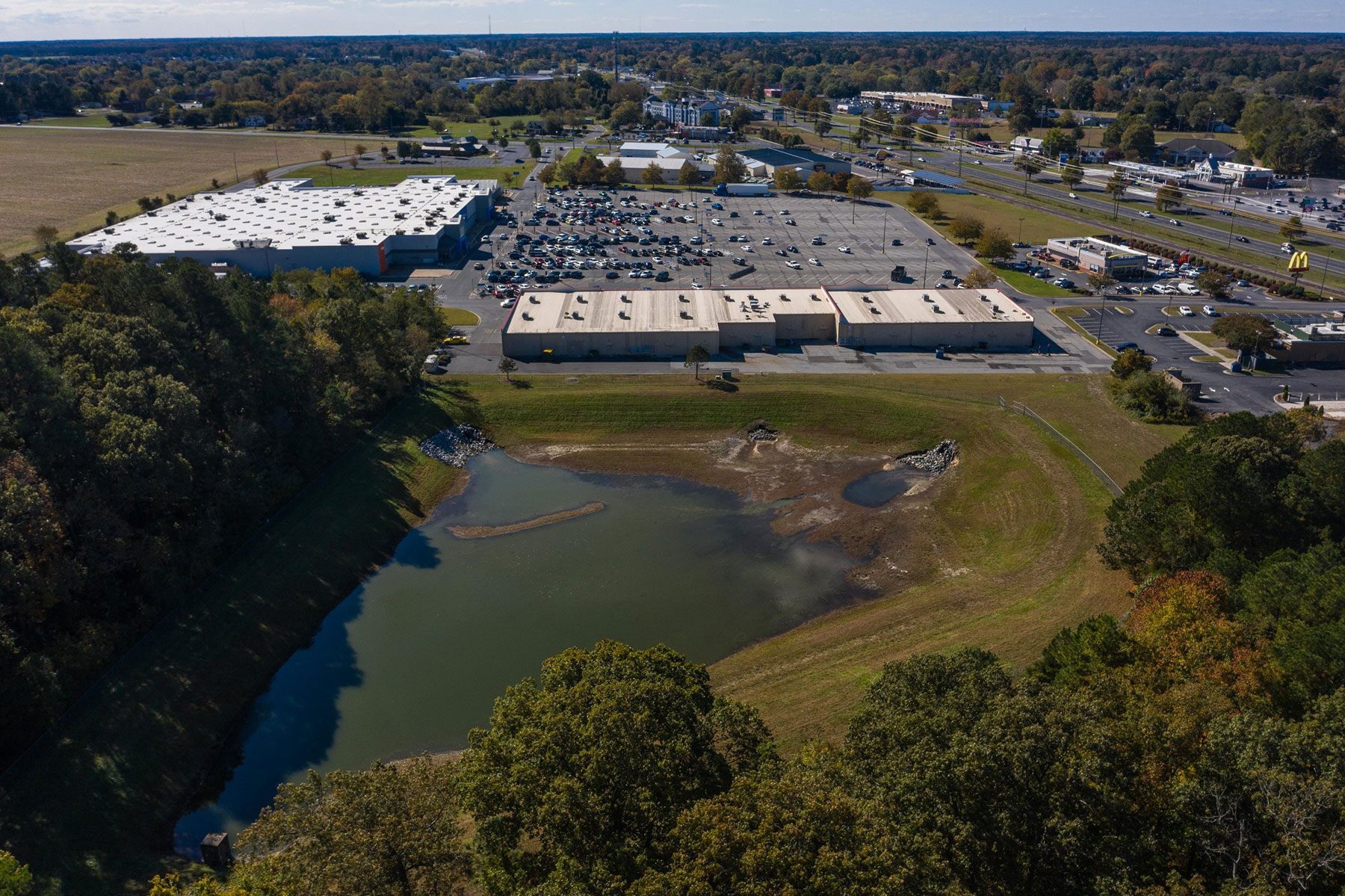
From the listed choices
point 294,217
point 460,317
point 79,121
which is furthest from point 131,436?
point 79,121

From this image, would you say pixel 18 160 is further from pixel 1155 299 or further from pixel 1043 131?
pixel 1043 131

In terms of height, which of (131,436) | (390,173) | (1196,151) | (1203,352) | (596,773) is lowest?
(1203,352)

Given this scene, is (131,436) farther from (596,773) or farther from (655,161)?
(655,161)

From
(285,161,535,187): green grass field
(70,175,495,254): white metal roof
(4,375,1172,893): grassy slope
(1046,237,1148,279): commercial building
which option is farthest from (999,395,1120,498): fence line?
(285,161,535,187): green grass field

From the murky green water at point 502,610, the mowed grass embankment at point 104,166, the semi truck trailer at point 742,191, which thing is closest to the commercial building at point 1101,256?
the semi truck trailer at point 742,191

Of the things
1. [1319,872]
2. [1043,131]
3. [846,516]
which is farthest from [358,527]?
[1043,131]
